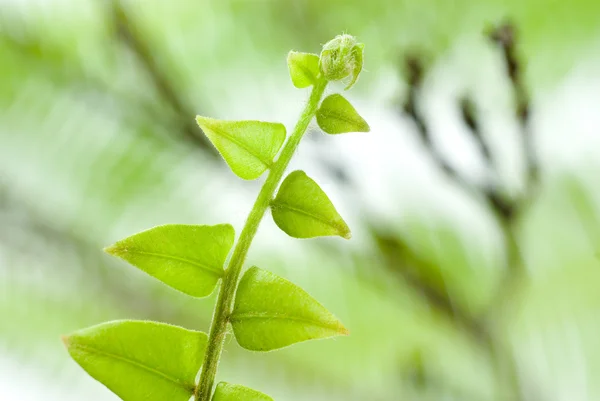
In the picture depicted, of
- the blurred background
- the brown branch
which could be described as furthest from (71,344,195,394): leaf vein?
the blurred background

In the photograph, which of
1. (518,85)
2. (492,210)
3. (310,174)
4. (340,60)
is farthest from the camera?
(310,174)

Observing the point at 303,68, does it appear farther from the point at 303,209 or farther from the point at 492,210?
the point at 492,210

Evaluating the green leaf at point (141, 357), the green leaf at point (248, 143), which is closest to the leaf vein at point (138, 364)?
the green leaf at point (141, 357)

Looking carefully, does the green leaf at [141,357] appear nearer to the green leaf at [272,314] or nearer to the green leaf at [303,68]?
the green leaf at [272,314]

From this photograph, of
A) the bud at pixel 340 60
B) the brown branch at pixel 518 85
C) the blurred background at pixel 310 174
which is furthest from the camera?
the blurred background at pixel 310 174

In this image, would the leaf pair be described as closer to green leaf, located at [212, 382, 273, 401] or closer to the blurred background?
green leaf, located at [212, 382, 273, 401]

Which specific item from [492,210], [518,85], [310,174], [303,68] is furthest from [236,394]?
[310,174]
